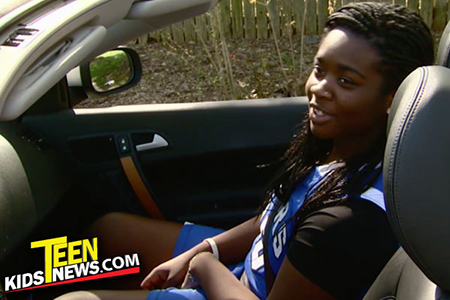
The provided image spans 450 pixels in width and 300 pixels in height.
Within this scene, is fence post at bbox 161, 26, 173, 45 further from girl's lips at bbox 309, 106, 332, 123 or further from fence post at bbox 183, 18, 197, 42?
girl's lips at bbox 309, 106, 332, 123

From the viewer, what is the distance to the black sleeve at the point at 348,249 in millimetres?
1306

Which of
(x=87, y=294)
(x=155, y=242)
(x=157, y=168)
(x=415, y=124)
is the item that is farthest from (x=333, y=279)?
(x=157, y=168)

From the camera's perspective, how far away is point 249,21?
20.3 feet

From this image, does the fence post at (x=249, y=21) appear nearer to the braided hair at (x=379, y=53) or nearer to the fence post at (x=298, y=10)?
the fence post at (x=298, y=10)

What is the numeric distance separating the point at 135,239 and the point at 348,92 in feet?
3.61

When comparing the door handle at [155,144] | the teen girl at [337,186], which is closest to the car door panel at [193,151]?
the door handle at [155,144]

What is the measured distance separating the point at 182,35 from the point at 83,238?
430cm

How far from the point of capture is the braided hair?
54.3 inches

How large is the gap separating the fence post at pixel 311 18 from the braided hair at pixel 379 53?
4.63 metres

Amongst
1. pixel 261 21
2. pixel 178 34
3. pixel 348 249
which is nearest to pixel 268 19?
pixel 261 21

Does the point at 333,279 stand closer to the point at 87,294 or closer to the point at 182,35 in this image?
the point at 87,294

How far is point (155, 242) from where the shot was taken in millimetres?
2148

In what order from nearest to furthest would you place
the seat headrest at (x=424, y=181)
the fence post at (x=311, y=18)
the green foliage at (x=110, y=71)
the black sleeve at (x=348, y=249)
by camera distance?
1. the seat headrest at (x=424, y=181)
2. the black sleeve at (x=348, y=249)
3. the green foliage at (x=110, y=71)
4. the fence post at (x=311, y=18)

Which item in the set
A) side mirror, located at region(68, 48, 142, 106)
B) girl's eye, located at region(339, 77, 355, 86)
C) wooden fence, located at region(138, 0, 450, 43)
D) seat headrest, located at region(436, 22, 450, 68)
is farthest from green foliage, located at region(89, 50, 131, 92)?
wooden fence, located at region(138, 0, 450, 43)
